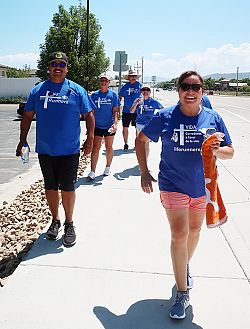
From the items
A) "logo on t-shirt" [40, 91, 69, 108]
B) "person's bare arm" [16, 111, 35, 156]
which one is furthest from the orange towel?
"person's bare arm" [16, 111, 35, 156]

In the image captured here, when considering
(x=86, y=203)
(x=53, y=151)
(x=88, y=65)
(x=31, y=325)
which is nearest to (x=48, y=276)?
(x=31, y=325)

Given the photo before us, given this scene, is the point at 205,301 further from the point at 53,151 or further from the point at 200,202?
the point at 53,151

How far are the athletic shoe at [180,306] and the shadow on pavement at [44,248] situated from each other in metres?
1.56

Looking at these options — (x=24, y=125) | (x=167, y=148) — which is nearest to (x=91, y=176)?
(x=24, y=125)

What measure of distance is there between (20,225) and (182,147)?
9.81 ft

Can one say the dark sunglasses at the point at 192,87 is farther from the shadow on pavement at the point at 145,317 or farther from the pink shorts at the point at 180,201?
the shadow on pavement at the point at 145,317

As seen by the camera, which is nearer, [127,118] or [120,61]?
[127,118]

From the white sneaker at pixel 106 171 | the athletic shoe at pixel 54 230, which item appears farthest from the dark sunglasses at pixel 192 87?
the white sneaker at pixel 106 171

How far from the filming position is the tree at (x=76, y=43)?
34938mm

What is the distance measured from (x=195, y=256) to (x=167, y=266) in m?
0.40

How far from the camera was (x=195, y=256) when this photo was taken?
412 cm

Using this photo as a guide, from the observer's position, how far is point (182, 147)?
9.99ft

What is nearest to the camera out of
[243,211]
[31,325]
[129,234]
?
[31,325]

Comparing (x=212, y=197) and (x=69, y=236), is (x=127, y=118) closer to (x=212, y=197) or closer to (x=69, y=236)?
(x=69, y=236)
